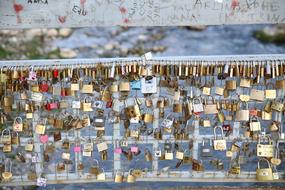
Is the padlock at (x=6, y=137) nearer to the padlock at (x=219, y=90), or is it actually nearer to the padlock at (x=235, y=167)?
the padlock at (x=219, y=90)

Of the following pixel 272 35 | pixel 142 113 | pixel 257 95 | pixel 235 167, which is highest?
pixel 272 35

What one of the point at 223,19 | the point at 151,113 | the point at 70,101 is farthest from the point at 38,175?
the point at 223,19

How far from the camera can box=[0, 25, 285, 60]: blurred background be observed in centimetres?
974

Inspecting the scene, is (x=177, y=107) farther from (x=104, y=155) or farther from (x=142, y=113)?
(x=104, y=155)

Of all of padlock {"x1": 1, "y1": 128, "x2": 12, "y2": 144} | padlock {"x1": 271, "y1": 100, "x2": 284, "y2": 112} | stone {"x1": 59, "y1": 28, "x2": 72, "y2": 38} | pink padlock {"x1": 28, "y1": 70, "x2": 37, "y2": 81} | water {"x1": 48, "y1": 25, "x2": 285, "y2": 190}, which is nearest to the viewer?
pink padlock {"x1": 28, "y1": 70, "x2": 37, "y2": 81}

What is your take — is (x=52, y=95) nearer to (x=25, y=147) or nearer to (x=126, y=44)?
(x=25, y=147)

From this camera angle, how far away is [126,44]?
10.1 m

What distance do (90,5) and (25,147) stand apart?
55.4 inches

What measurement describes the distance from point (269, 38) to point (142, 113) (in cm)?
567

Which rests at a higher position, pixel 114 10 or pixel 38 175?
pixel 114 10

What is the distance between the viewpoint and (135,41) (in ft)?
33.2

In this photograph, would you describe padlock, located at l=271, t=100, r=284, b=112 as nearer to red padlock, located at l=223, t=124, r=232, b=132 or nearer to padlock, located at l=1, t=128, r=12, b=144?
red padlock, located at l=223, t=124, r=232, b=132

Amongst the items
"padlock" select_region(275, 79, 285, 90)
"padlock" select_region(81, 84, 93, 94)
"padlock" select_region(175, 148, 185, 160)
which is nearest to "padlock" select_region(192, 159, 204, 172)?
"padlock" select_region(175, 148, 185, 160)

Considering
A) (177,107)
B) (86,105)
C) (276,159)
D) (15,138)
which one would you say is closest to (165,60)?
(177,107)
